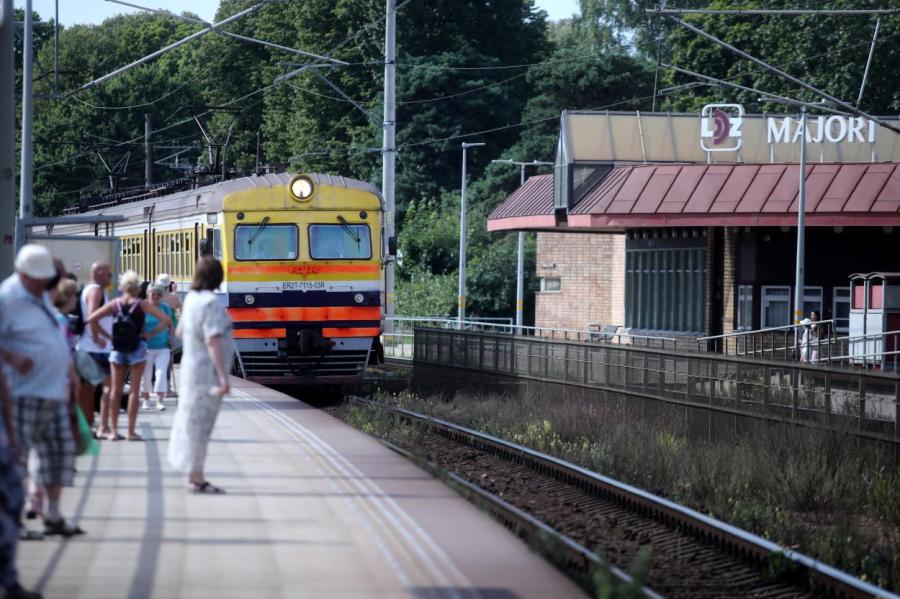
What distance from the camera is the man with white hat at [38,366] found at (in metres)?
8.45

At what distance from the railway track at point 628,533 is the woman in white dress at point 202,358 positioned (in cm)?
262

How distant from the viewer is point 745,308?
39250 mm

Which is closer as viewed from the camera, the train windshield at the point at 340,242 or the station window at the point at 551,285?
the train windshield at the point at 340,242

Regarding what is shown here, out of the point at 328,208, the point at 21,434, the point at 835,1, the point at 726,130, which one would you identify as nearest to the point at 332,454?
the point at 21,434

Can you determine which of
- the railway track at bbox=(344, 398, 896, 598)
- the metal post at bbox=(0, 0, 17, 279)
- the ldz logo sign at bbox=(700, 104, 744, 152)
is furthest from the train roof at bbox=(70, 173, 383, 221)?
the ldz logo sign at bbox=(700, 104, 744, 152)

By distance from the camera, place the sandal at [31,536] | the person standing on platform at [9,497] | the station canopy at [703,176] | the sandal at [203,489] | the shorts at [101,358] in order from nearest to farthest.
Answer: the person standing on platform at [9,497], the sandal at [31,536], the sandal at [203,489], the shorts at [101,358], the station canopy at [703,176]

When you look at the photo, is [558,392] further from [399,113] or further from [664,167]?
[399,113]

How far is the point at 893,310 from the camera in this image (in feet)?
101

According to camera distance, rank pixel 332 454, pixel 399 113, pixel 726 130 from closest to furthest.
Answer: pixel 332 454 < pixel 726 130 < pixel 399 113

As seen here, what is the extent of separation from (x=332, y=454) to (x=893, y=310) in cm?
1850

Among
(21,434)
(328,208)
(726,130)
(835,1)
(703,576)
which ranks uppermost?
(835,1)

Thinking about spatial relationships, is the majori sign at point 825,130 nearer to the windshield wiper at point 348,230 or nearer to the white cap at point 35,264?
the windshield wiper at point 348,230

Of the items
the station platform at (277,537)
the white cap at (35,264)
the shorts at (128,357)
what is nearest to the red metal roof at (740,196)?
the station platform at (277,537)

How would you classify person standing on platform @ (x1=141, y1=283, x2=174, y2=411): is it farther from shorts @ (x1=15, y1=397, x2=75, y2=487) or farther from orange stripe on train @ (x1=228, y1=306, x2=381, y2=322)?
shorts @ (x1=15, y1=397, x2=75, y2=487)
